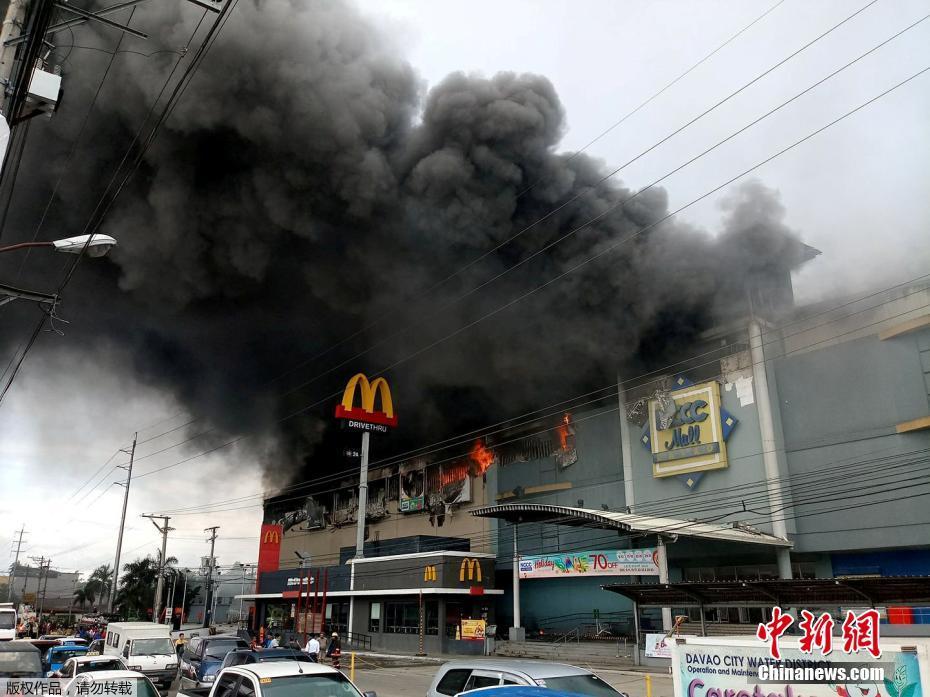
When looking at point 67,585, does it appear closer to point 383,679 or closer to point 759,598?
point 383,679

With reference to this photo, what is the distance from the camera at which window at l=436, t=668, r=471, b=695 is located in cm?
878

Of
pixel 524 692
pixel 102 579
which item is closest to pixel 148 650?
pixel 524 692

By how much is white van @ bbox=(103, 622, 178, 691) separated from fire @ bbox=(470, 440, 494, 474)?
25350mm

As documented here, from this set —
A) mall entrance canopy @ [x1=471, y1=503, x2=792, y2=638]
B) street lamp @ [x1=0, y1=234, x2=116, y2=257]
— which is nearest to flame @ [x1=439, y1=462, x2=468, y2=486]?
mall entrance canopy @ [x1=471, y1=503, x2=792, y2=638]

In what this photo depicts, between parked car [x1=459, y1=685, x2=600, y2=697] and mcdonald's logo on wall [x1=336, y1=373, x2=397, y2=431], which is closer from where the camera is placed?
parked car [x1=459, y1=685, x2=600, y2=697]

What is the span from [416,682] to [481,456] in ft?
76.1

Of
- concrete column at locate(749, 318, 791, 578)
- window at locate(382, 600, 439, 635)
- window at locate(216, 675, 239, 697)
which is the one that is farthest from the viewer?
window at locate(382, 600, 439, 635)

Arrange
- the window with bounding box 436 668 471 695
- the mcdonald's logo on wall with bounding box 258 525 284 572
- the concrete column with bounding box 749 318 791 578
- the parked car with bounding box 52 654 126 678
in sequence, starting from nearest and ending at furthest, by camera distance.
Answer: the window with bounding box 436 668 471 695
the parked car with bounding box 52 654 126 678
the concrete column with bounding box 749 318 791 578
the mcdonald's logo on wall with bounding box 258 525 284 572

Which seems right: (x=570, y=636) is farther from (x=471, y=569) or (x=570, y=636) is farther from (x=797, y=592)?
(x=797, y=592)

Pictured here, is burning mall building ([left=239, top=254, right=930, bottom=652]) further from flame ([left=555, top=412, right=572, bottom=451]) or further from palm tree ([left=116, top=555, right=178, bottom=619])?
palm tree ([left=116, top=555, right=178, bottom=619])

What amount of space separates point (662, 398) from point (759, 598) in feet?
68.9

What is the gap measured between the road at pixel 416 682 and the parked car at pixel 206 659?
3.67 metres

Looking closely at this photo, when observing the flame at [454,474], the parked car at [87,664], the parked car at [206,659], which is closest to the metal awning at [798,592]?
the parked car at [87,664]

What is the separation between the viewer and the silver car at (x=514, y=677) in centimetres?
800
